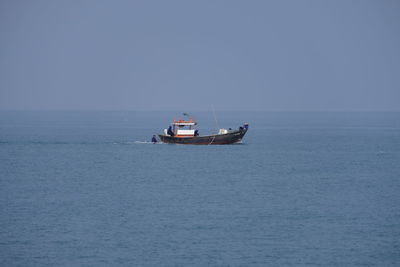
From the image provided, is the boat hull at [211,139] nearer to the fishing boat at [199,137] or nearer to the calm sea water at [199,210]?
the fishing boat at [199,137]

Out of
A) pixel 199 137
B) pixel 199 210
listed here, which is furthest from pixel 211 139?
pixel 199 210

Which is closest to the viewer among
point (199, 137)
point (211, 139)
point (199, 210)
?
point (199, 210)

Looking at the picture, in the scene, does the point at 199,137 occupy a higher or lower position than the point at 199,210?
higher

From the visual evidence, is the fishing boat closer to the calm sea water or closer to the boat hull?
the boat hull

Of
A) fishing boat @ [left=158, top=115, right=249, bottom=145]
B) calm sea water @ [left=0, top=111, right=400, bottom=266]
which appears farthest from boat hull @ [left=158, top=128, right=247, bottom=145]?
calm sea water @ [left=0, top=111, right=400, bottom=266]

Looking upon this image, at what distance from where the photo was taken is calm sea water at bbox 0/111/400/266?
41469 mm

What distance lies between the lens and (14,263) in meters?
39.4

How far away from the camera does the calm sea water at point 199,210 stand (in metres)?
41.5

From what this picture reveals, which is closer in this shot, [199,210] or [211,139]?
[199,210]

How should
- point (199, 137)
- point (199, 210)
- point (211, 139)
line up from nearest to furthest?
point (199, 210)
point (199, 137)
point (211, 139)

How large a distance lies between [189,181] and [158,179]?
3.61 metres

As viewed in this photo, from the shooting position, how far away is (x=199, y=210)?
5381 centimetres

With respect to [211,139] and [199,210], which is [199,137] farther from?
[199,210]

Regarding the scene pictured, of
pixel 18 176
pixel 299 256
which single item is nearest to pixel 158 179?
pixel 18 176
